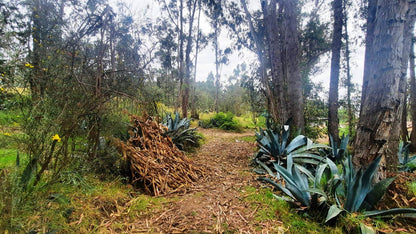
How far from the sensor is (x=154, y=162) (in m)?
2.73

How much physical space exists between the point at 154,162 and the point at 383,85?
2.87 meters

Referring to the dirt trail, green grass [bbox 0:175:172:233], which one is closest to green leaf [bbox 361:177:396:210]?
the dirt trail

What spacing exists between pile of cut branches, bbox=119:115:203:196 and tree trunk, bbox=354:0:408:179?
2214 millimetres

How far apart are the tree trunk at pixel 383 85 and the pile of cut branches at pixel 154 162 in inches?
87.2

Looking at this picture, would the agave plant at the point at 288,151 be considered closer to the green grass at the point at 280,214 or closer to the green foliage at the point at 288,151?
the green foliage at the point at 288,151

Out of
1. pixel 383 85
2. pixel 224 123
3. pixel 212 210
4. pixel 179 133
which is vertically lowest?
pixel 212 210

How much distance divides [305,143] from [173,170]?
2.25m

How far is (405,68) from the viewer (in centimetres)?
181

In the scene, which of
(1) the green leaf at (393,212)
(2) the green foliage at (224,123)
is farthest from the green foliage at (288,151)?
(2) the green foliage at (224,123)

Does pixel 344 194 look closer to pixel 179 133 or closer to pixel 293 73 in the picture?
pixel 293 73

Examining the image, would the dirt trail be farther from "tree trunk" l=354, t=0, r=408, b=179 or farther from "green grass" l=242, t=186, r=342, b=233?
"tree trunk" l=354, t=0, r=408, b=179

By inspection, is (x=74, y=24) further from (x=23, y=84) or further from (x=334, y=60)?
(x=334, y=60)

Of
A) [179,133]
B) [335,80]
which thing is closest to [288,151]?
[179,133]

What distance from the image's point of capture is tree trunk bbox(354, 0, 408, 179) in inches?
67.6
